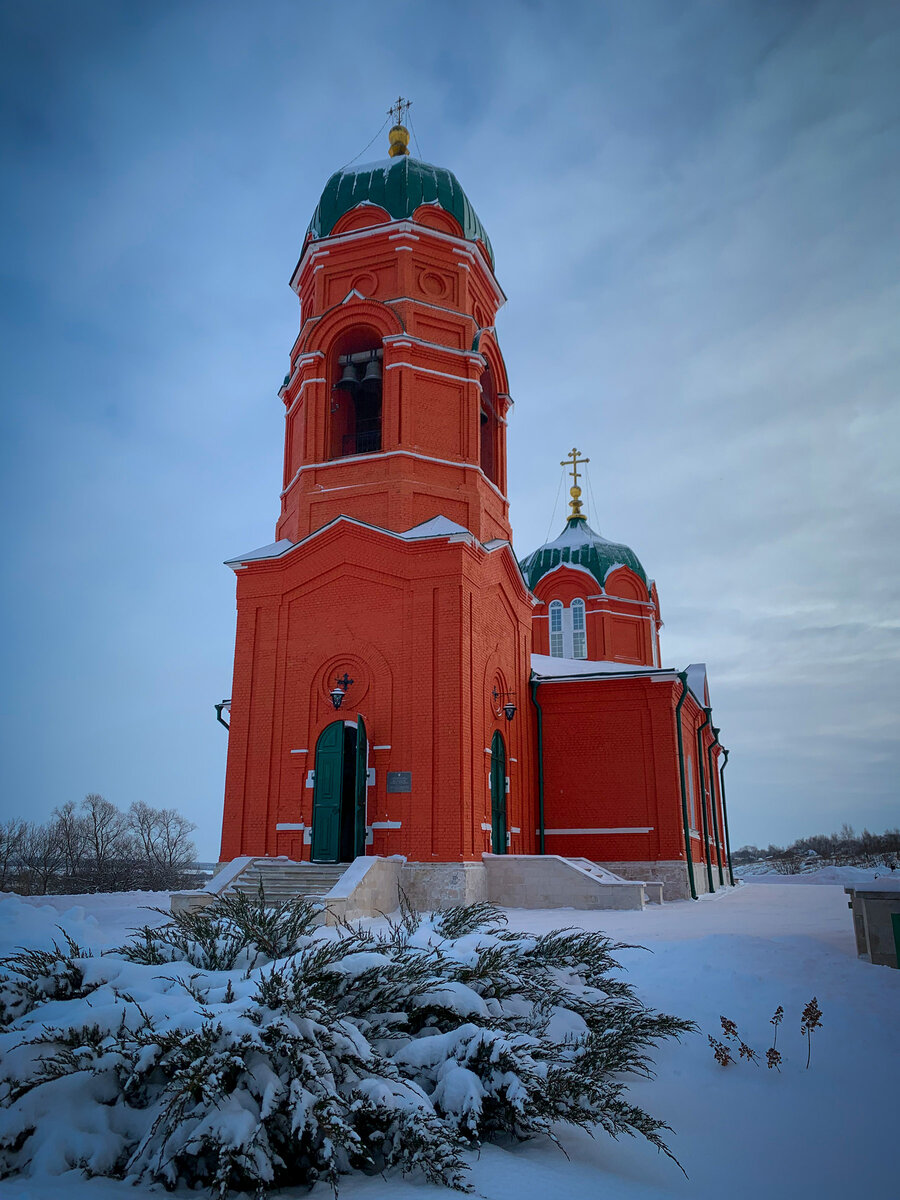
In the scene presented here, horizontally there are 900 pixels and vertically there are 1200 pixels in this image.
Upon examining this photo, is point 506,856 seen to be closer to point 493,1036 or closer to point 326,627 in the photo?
point 326,627

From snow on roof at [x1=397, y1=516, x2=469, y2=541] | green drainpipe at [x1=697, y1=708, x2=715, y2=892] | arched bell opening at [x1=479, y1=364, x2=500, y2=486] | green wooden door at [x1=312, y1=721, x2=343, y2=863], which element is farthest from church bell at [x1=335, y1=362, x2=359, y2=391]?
green drainpipe at [x1=697, y1=708, x2=715, y2=892]

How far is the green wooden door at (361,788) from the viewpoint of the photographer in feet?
46.0

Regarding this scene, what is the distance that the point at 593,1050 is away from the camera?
4.64 m

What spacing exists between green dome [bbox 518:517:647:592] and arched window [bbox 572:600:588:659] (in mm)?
1037

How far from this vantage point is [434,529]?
1520cm

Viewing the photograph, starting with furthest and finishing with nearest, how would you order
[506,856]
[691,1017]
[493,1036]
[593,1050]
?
[506,856], [691,1017], [593,1050], [493,1036]

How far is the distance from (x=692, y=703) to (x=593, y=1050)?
59.3 feet

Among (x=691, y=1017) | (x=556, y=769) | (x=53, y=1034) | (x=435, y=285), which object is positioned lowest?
(x=691, y=1017)

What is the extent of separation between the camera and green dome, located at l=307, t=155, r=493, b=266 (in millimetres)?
17391

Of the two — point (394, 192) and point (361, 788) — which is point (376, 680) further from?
point (394, 192)

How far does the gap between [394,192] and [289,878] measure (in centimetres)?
1280

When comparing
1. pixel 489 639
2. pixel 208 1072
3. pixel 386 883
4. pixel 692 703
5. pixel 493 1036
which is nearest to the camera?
pixel 208 1072

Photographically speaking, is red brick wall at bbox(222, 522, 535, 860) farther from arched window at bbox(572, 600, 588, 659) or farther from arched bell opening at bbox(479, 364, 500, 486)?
arched window at bbox(572, 600, 588, 659)

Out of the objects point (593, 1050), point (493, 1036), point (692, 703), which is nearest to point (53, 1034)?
point (493, 1036)
